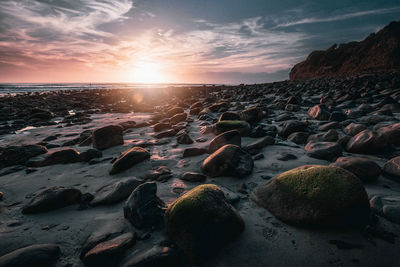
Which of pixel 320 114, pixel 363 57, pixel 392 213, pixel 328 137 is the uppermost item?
pixel 363 57

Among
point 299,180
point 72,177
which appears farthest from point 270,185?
point 72,177

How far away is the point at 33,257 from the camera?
1.45m

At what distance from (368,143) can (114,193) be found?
381cm

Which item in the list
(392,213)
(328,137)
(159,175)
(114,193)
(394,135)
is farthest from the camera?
(328,137)

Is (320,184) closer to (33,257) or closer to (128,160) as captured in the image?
(33,257)

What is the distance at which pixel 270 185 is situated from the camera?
210 cm

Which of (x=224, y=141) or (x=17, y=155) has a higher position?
(x=224, y=141)

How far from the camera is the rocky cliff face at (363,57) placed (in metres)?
28.0

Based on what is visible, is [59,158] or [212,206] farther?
[59,158]

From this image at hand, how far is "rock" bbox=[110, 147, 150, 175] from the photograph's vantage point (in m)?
3.16

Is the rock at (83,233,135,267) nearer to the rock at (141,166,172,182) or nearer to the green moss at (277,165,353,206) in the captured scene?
the rock at (141,166,172,182)

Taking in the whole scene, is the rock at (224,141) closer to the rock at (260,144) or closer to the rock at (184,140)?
the rock at (260,144)

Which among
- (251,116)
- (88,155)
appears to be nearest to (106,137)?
(88,155)

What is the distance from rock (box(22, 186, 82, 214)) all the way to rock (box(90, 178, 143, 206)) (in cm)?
27
